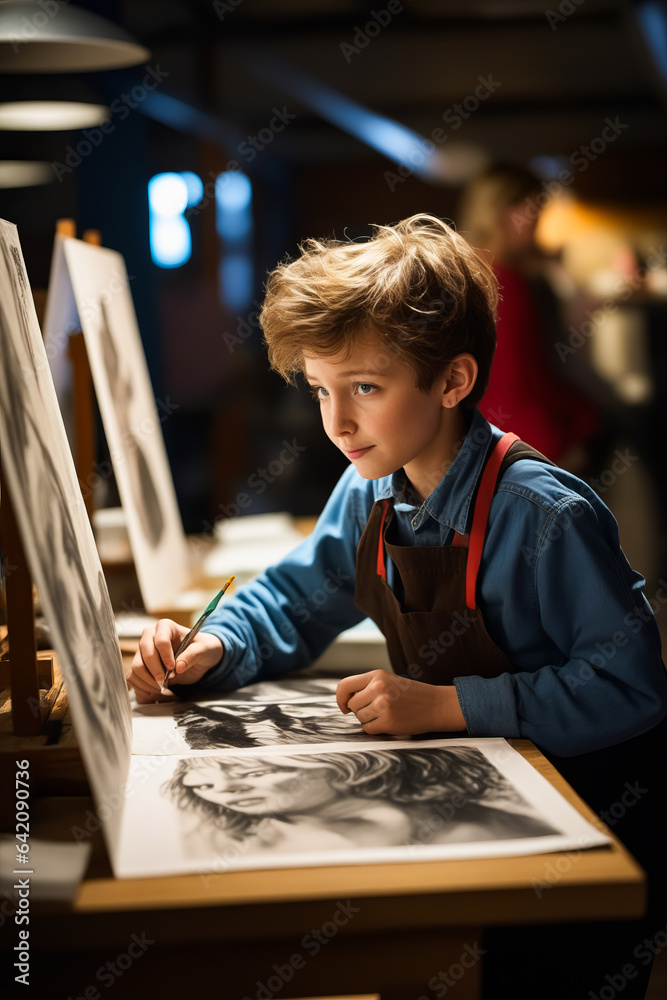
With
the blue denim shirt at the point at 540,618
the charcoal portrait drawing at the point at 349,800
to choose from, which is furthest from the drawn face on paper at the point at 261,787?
the blue denim shirt at the point at 540,618

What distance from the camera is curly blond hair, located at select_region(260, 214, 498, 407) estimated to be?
103 centimetres

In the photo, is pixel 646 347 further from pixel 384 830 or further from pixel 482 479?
pixel 384 830

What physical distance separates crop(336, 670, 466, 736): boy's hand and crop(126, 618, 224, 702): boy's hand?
0.24m

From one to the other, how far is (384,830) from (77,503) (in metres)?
0.51

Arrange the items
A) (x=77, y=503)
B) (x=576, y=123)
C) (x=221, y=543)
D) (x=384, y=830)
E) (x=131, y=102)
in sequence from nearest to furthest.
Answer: (x=384, y=830) < (x=77, y=503) < (x=221, y=543) < (x=131, y=102) < (x=576, y=123)

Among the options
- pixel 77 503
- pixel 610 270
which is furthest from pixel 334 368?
pixel 610 270

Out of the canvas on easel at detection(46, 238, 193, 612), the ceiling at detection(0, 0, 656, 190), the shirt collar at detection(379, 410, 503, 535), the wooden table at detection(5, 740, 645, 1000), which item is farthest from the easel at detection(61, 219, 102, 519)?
the ceiling at detection(0, 0, 656, 190)

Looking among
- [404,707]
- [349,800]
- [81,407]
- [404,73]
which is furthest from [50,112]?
[404,73]

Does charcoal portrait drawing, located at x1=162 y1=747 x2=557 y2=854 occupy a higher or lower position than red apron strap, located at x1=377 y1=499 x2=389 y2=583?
lower

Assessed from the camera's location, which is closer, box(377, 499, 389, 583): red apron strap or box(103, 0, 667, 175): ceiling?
box(377, 499, 389, 583): red apron strap

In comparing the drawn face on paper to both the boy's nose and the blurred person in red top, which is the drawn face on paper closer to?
the boy's nose

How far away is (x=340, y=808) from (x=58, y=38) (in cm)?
147

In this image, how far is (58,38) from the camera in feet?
5.22

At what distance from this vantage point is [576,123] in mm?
4465
